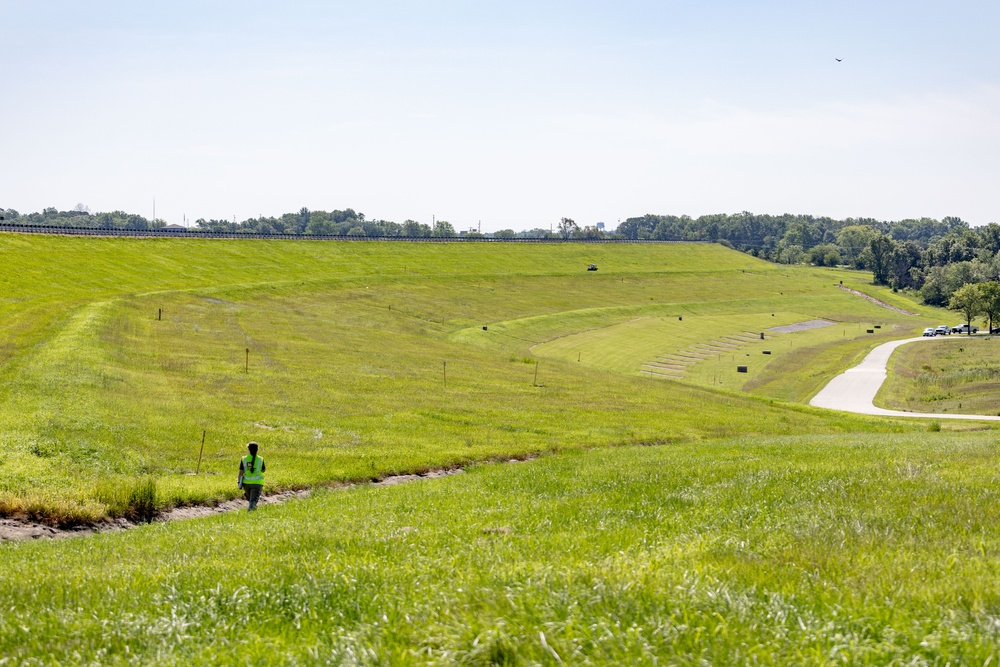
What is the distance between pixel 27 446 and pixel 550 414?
29.9m

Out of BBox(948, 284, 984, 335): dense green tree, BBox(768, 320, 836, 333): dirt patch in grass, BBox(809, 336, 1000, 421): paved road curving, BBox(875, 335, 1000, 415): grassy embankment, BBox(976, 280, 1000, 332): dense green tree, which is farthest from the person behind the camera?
BBox(768, 320, 836, 333): dirt patch in grass

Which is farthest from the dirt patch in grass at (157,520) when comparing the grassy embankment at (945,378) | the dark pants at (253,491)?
the grassy embankment at (945,378)

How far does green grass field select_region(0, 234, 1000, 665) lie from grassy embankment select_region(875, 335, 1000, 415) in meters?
10.2

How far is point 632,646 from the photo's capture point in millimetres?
8164

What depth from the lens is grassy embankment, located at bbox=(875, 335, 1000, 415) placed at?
74750mm

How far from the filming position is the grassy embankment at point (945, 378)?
74750 mm

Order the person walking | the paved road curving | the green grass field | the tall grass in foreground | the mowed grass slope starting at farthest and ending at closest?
the paved road curving, the mowed grass slope, the person walking, the green grass field, the tall grass in foreground

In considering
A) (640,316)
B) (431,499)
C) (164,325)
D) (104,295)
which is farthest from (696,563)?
(640,316)

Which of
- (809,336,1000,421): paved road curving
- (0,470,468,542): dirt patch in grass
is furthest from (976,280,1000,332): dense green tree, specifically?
(0,470,468,542): dirt patch in grass

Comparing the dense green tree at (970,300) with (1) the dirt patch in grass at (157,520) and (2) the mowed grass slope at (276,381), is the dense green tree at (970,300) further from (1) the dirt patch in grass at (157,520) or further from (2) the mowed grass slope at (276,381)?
(1) the dirt patch in grass at (157,520)

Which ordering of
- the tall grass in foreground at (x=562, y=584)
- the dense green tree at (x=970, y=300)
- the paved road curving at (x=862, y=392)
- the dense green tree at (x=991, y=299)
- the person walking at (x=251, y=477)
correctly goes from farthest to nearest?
the dense green tree at (x=970, y=300) → the dense green tree at (x=991, y=299) → the paved road curving at (x=862, y=392) → the person walking at (x=251, y=477) → the tall grass in foreground at (x=562, y=584)

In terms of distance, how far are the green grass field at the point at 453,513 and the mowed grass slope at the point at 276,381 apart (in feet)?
1.03

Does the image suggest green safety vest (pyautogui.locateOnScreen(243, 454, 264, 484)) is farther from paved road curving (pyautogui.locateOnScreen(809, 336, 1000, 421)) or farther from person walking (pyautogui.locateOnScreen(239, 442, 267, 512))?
paved road curving (pyautogui.locateOnScreen(809, 336, 1000, 421))

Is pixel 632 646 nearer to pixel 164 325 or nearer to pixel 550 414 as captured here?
pixel 550 414
